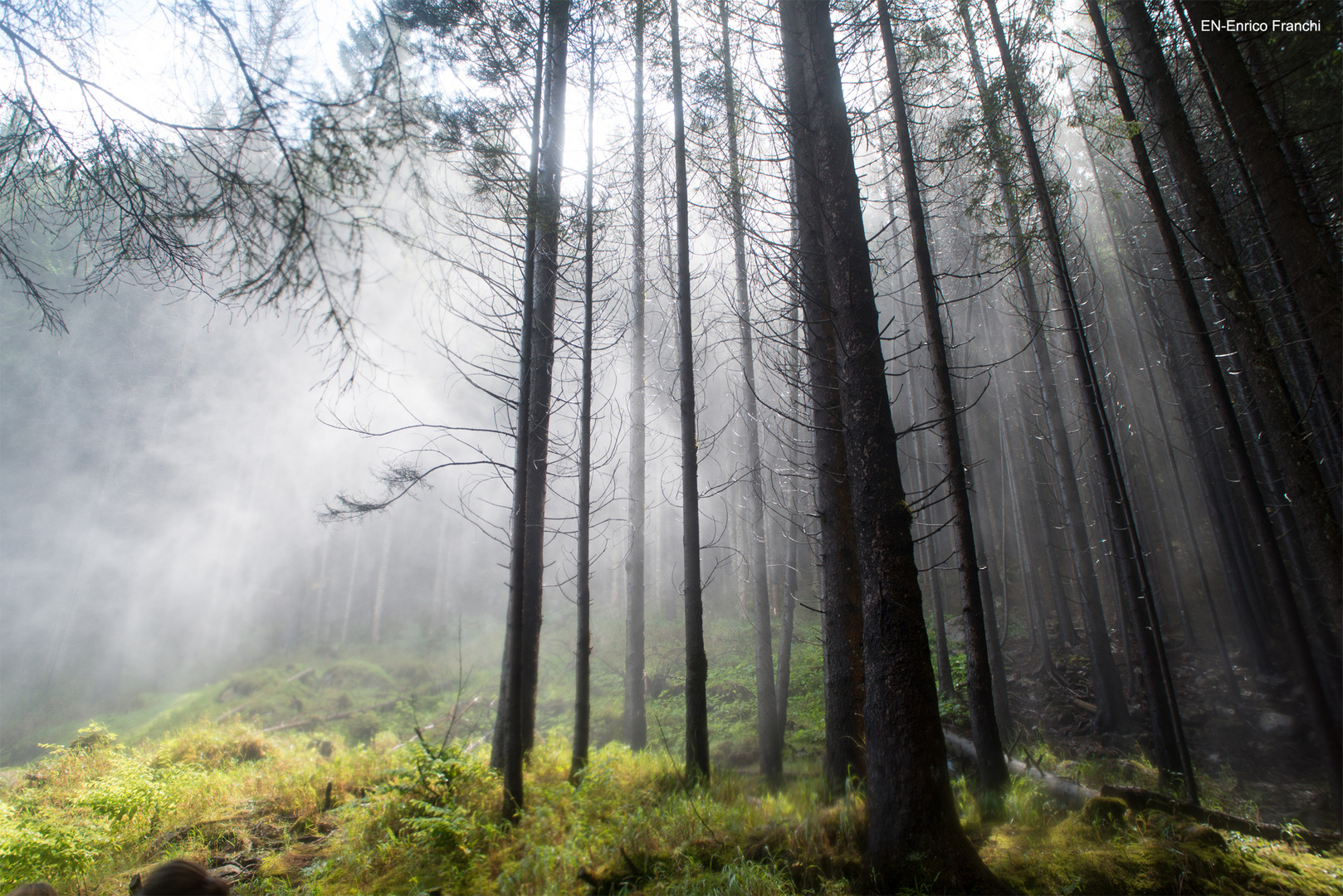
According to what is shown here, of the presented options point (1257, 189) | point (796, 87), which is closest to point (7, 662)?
point (796, 87)

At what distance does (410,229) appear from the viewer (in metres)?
2.67

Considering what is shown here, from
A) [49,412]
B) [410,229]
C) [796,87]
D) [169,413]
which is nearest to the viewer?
[410,229]

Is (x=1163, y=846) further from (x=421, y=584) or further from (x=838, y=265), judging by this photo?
(x=421, y=584)

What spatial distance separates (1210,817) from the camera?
3975 mm

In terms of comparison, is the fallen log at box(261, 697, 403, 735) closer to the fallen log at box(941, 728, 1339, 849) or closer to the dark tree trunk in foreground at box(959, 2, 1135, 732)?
the fallen log at box(941, 728, 1339, 849)

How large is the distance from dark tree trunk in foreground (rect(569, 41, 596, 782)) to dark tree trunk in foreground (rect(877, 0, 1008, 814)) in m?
3.87

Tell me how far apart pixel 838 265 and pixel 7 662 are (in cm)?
2887

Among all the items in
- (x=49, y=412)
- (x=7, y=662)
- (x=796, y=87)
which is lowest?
(x=7, y=662)

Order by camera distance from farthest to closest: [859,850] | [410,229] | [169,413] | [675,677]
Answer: [169,413], [675,677], [859,850], [410,229]

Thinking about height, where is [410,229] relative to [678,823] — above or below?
above

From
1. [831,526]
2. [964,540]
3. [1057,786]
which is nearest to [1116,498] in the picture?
[964,540]

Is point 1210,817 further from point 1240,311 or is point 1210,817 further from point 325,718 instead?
point 325,718

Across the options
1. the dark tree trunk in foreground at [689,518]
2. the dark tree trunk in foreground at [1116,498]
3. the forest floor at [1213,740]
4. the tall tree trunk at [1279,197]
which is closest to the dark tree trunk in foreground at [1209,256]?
the tall tree trunk at [1279,197]

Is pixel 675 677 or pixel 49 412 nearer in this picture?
pixel 675 677
